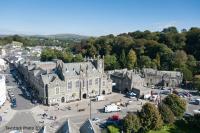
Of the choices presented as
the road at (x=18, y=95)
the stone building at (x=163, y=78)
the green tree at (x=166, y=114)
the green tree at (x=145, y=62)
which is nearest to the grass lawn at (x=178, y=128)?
the green tree at (x=166, y=114)

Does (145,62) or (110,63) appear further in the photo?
(110,63)

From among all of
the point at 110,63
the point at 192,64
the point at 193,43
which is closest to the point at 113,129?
the point at 192,64

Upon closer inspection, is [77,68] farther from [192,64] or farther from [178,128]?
[192,64]

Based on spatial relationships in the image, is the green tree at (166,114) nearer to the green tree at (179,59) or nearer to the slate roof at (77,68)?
the slate roof at (77,68)

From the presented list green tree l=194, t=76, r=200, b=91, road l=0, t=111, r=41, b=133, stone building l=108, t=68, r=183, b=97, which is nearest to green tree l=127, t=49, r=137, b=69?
stone building l=108, t=68, r=183, b=97

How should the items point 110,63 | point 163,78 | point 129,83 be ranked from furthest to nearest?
1. point 110,63
2. point 163,78
3. point 129,83

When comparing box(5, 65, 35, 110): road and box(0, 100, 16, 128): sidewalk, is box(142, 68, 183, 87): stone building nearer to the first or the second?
box(5, 65, 35, 110): road
